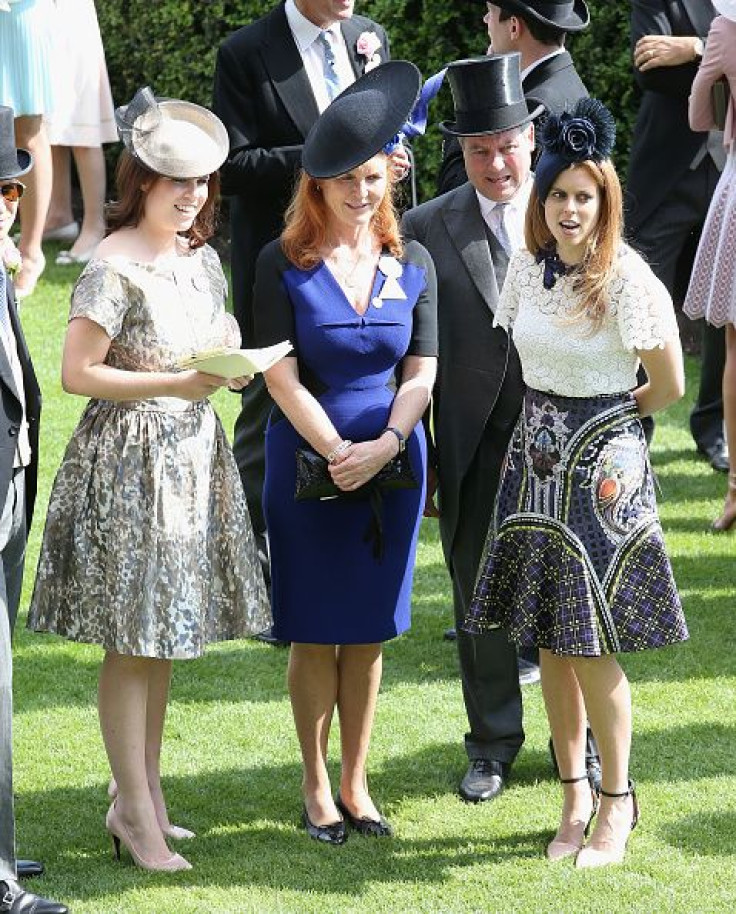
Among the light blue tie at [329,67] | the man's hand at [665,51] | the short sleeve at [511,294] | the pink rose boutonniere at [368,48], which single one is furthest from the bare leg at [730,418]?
the short sleeve at [511,294]

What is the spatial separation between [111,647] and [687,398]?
5424 mm

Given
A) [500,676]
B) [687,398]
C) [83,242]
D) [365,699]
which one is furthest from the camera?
[83,242]

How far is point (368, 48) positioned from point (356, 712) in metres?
2.63

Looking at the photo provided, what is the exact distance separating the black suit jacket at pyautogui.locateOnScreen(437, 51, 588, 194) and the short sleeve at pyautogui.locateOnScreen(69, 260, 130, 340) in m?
1.45

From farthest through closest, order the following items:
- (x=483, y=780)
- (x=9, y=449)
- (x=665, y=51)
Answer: (x=665, y=51) < (x=483, y=780) < (x=9, y=449)

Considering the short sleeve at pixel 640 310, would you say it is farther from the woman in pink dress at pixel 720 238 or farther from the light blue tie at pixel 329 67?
the woman in pink dress at pixel 720 238

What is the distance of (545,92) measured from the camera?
220 inches

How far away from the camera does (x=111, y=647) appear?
4734mm

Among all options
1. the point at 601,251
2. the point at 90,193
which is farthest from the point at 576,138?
the point at 90,193

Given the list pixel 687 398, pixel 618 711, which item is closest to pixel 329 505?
pixel 618 711

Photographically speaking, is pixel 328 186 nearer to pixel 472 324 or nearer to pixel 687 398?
pixel 472 324

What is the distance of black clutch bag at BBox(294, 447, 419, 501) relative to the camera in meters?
4.87

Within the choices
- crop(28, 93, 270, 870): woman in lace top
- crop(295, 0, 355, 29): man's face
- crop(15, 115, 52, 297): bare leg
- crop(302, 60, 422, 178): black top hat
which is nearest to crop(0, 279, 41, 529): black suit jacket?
crop(28, 93, 270, 870): woman in lace top

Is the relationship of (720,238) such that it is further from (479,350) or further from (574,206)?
(574,206)
